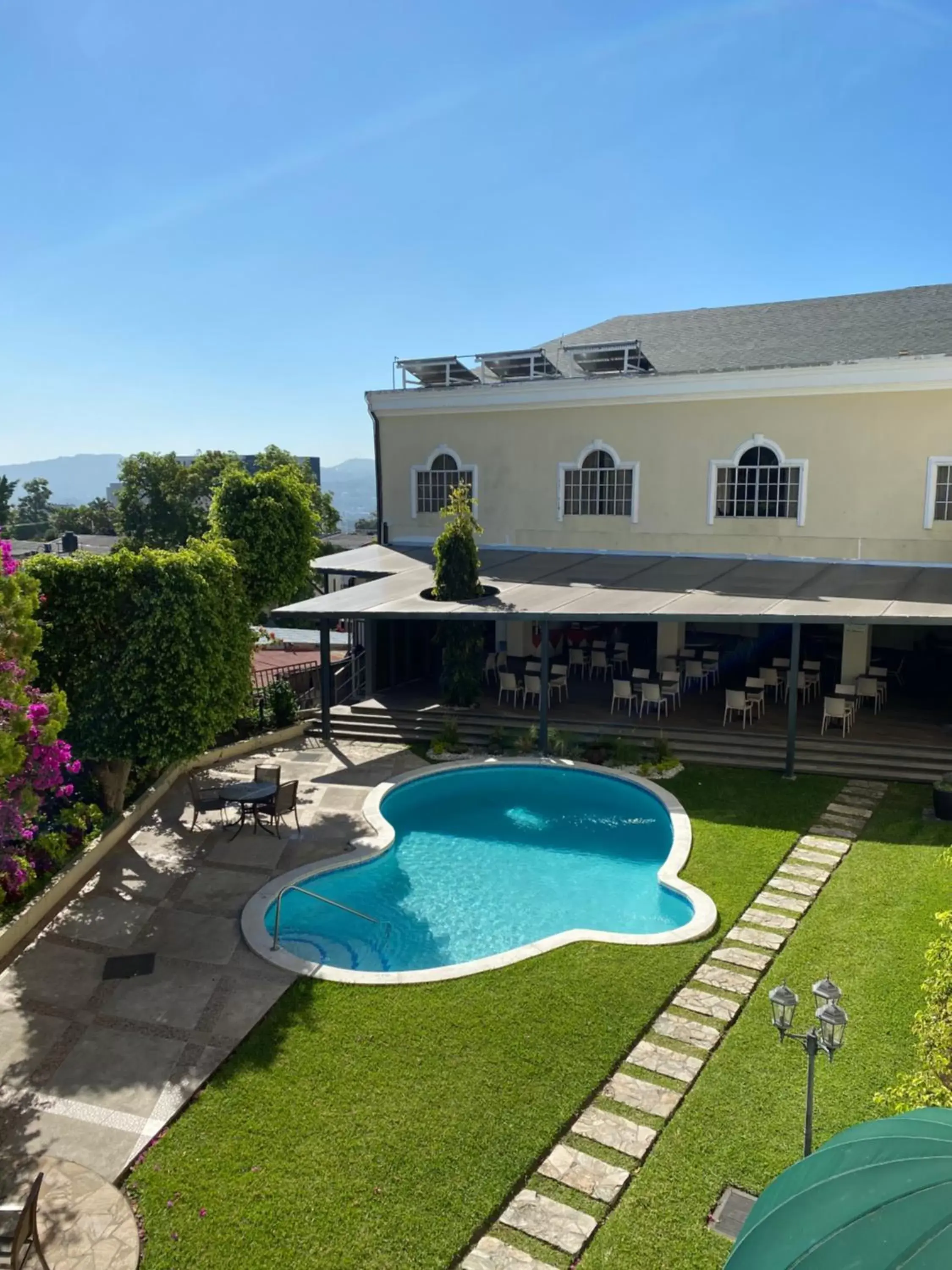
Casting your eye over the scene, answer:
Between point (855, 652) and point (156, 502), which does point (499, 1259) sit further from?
point (156, 502)

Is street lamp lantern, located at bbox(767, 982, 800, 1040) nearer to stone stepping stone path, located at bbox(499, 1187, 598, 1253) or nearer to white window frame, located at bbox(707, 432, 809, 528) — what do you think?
stone stepping stone path, located at bbox(499, 1187, 598, 1253)

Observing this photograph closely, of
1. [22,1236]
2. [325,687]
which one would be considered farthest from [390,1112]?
[325,687]

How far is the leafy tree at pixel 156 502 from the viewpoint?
52875 millimetres

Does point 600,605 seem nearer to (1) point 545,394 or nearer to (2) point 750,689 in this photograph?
(2) point 750,689

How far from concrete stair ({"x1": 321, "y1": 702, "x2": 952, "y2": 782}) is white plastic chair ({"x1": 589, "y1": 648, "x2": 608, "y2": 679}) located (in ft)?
13.6

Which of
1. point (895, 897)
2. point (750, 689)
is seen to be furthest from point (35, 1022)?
point (750, 689)

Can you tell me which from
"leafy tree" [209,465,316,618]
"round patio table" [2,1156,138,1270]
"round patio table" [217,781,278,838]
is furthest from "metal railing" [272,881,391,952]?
"leafy tree" [209,465,316,618]

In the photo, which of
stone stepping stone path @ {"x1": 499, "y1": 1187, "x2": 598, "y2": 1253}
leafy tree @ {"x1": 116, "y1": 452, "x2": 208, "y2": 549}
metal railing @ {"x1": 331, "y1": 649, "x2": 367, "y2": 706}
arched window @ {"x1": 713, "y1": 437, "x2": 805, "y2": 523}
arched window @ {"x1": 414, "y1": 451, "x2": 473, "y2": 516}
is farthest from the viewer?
leafy tree @ {"x1": 116, "y1": 452, "x2": 208, "y2": 549}

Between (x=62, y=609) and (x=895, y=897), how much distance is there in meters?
13.2

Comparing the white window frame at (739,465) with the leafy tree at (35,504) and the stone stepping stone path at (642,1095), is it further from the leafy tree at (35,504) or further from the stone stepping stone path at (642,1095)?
the leafy tree at (35,504)

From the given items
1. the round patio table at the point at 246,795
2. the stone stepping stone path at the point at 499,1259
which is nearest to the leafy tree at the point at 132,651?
the round patio table at the point at 246,795

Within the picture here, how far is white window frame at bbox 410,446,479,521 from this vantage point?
27578 mm

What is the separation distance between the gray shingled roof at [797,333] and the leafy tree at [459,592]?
24.9ft

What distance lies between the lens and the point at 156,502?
175ft
